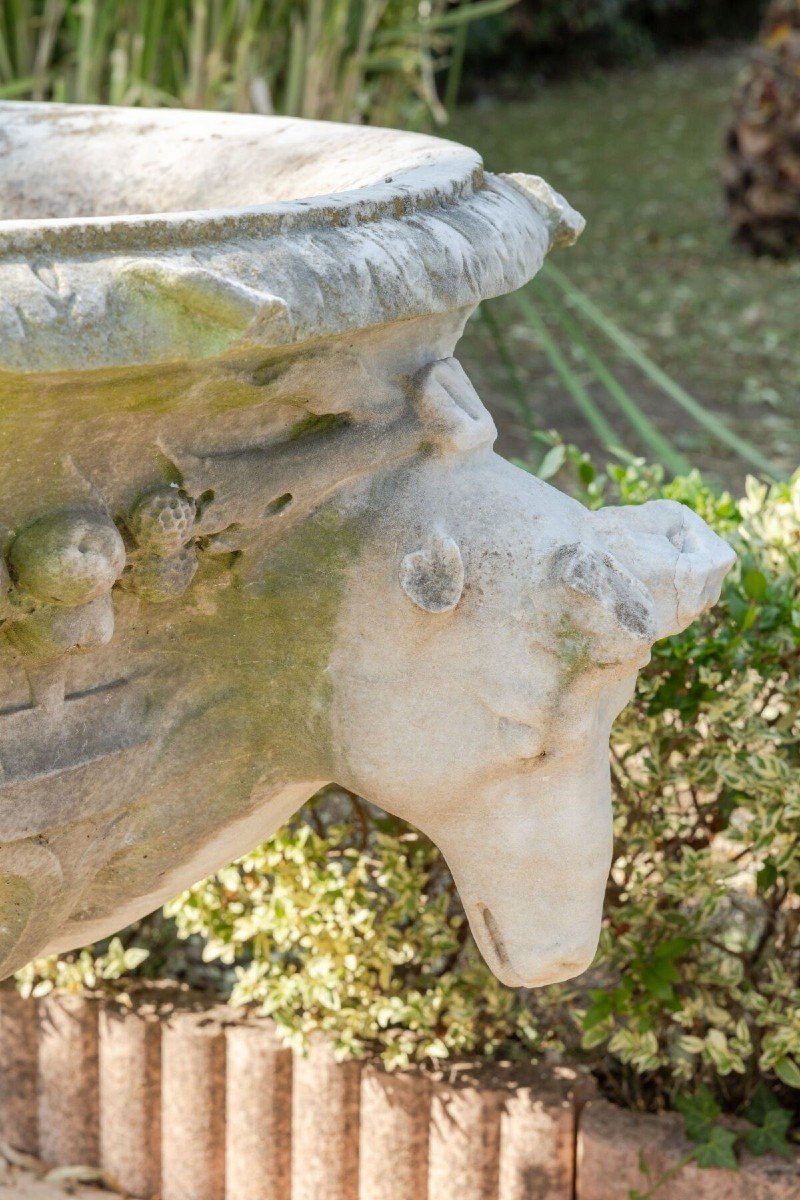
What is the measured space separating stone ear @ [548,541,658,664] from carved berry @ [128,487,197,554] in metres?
0.25

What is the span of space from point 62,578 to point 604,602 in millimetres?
362

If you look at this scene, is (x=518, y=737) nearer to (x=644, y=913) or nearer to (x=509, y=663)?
(x=509, y=663)

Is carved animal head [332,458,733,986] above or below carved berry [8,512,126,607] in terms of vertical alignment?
below

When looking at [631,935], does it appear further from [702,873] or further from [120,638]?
[120,638]

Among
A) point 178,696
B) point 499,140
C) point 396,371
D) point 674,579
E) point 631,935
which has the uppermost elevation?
point 396,371

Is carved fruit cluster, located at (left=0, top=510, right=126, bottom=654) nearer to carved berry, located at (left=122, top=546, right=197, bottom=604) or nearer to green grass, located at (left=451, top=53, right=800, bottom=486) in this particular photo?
carved berry, located at (left=122, top=546, right=197, bottom=604)

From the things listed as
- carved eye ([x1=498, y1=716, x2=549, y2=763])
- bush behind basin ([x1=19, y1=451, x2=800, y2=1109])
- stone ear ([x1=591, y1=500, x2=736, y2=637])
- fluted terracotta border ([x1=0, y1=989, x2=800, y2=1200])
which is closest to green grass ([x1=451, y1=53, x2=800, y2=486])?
bush behind basin ([x1=19, y1=451, x2=800, y2=1109])

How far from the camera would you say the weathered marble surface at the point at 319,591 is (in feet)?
3.27

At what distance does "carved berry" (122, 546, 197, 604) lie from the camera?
1.07 metres

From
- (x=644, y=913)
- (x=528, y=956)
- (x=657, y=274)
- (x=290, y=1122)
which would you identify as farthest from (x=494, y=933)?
(x=657, y=274)

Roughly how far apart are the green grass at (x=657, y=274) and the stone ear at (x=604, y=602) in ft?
11.0

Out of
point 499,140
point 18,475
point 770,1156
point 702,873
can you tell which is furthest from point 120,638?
point 499,140

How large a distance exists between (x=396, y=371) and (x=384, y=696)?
23 cm

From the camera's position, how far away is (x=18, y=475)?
1.00 m
